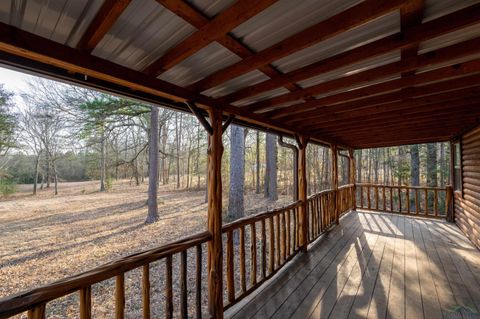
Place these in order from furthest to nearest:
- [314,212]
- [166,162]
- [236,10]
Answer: [166,162], [314,212], [236,10]

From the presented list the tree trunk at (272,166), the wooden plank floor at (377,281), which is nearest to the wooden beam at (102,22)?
the wooden plank floor at (377,281)

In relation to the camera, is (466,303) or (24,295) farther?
(466,303)

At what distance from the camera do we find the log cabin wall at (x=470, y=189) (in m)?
4.03

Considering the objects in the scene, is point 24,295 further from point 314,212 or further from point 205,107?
point 314,212

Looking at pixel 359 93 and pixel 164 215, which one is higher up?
pixel 359 93

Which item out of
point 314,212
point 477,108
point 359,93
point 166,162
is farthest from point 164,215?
point 166,162

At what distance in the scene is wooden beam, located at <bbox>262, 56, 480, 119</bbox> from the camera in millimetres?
1713

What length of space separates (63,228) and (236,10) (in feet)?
31.1

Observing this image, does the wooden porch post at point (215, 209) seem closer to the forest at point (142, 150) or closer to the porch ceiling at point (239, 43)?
the porch ceiling at point (239, 43)

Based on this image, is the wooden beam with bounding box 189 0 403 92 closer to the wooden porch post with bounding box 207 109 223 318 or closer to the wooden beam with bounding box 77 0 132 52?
the wooden porch post with bounding box 207 109 223 318

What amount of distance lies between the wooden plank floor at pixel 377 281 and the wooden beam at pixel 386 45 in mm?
2373

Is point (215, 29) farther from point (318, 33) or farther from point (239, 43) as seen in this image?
point (318, 33)

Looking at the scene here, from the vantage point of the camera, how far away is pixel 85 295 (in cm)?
139

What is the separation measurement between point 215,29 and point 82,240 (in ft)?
24.9
